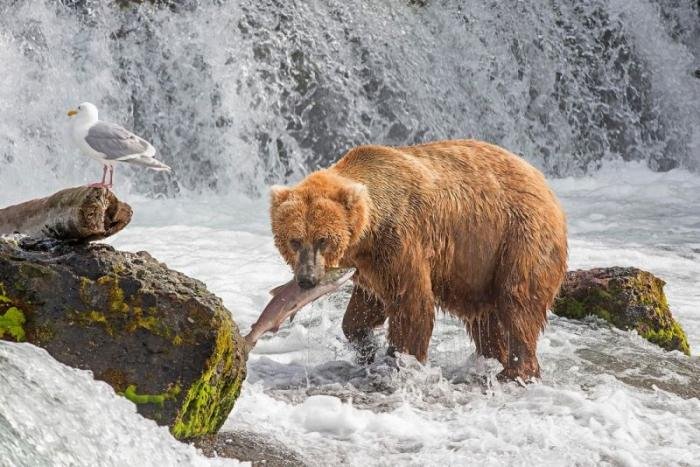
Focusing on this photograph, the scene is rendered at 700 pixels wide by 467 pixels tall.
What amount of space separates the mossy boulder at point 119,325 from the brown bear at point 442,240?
1.22 m

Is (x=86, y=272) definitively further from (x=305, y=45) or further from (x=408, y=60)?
(x=408, y=60)

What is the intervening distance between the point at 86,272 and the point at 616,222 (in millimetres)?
10300

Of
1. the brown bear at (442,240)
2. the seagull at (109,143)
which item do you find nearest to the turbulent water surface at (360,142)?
the brown bear at (442,240)

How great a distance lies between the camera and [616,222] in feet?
43.4

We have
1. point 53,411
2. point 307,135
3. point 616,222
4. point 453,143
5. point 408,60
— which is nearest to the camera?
point 53,411

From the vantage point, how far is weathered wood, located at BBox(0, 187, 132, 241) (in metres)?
4.02

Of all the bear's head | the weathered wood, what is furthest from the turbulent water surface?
the bear's head

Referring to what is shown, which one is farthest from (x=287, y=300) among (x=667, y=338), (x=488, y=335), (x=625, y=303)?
(x=667, y=338)

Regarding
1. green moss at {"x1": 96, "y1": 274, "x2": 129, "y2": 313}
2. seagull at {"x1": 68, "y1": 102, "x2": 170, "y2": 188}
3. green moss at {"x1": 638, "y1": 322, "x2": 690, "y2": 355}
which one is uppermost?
seagull at {"x1": 68, "y1": 102, "x2": 170, "y2": 188}

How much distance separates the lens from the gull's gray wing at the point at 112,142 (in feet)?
21.0

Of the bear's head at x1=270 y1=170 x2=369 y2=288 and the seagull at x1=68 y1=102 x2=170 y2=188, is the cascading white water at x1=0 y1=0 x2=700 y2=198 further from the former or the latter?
the bear's head at x1=270 y1=170 x2=369 y2=288

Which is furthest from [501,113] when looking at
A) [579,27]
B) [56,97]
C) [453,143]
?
[453,143]

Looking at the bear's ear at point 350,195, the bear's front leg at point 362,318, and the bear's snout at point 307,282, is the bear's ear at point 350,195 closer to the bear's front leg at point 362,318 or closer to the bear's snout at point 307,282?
the bear's snout at point 307,282

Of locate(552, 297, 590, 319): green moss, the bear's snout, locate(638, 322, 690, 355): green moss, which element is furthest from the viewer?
locate(552, 297, 590, 319): green moss
